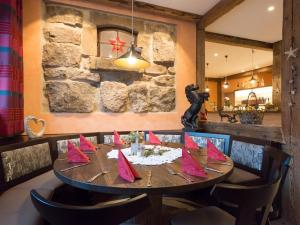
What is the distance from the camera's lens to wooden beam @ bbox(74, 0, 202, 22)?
9.76 ft

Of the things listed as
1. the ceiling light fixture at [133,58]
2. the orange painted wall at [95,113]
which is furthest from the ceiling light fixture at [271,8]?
the ceiling light fixture at [133,58]

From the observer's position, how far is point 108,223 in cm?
77

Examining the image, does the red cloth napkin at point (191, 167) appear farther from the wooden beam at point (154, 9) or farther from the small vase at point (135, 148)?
the wooden beam at point (154, 9)

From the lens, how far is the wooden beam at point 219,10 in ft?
9.41

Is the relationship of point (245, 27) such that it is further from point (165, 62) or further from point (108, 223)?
point (108, 223)

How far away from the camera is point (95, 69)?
295cm

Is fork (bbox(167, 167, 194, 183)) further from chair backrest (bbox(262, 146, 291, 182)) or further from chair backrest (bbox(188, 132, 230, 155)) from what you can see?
chair backrest (bbox(188, 132, 230, 155))

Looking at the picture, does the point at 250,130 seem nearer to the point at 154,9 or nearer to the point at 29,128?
the point at 154,9

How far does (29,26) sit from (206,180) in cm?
279

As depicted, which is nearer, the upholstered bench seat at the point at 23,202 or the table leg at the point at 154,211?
the upholstered bench seat at the point at 23,202

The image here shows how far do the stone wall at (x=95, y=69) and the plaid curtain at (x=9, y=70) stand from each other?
51 cm

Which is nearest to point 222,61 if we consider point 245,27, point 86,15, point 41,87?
point 245,27

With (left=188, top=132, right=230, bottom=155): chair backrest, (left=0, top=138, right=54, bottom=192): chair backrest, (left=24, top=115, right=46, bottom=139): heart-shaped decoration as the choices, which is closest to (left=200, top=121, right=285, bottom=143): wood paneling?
(left=188, top=132, right=230, bottom=155): chair backrest

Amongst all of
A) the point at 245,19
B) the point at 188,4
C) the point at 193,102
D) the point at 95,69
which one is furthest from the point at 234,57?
the point at 95,69
